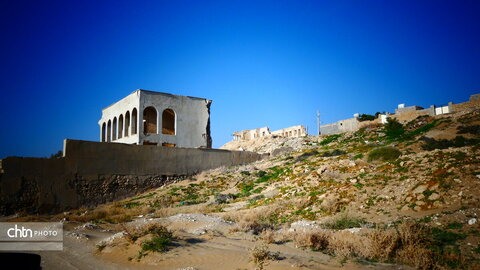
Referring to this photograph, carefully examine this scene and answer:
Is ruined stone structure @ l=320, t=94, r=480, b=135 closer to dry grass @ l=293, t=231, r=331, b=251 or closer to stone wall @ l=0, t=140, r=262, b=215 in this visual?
stone wall @ l=0, t=140, r=262, b=215

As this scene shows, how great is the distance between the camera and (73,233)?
8.91m

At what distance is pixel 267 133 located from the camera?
7488cm

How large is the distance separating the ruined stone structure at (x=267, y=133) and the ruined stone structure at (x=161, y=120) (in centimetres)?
3917

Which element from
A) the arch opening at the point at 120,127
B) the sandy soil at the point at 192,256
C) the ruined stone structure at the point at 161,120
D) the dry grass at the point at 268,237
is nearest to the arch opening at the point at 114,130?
the ruined stone structure at the point at 161,120

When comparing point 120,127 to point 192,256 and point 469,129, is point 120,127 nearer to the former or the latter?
point 192,256

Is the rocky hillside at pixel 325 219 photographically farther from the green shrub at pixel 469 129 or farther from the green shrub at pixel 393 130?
the green shrub at pixel 393 130

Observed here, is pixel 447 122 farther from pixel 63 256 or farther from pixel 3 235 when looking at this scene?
pixel 3 235

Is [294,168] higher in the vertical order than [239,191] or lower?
higher

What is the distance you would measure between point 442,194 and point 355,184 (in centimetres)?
375

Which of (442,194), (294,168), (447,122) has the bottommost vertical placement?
(442,194)

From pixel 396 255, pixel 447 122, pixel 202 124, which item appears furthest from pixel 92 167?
pixel 447 122

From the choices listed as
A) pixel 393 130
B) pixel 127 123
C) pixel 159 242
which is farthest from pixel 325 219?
pixel 127 123

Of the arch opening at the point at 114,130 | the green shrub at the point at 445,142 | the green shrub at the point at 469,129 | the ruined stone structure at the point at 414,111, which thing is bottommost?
the green shrub at the point at 445,142

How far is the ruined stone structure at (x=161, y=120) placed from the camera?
25828 millimetres
